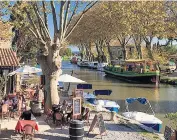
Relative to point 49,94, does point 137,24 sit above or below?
above

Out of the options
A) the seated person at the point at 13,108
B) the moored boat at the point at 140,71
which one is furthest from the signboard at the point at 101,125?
the moored boat at the point at 140,71

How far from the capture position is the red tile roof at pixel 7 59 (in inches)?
837

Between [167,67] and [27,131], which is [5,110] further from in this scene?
[167,67]

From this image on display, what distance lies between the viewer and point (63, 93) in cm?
2866

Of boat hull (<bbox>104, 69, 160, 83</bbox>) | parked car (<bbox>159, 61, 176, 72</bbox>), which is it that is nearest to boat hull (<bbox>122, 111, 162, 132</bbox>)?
boat hull (<bbox>104, 69, 160, 83</bbox>)

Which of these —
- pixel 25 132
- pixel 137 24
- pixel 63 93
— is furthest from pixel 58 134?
pixel 137 24

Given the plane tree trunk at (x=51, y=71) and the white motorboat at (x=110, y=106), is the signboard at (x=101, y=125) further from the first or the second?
the white motorboat at (x=110, y=106)

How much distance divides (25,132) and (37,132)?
160cm

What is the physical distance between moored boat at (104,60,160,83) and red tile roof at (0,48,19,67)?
25243 mm

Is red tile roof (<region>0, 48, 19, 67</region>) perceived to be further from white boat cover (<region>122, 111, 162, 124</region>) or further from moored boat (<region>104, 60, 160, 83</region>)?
moored boat (<region>104, 60, 160, 83</region>)

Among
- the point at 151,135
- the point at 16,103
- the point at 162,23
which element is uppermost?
the point at 162,23

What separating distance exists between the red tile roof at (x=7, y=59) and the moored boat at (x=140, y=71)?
25.2m

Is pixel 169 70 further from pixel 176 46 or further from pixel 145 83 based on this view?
pixel 176 46

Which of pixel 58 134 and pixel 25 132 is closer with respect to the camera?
pixel 25 132
